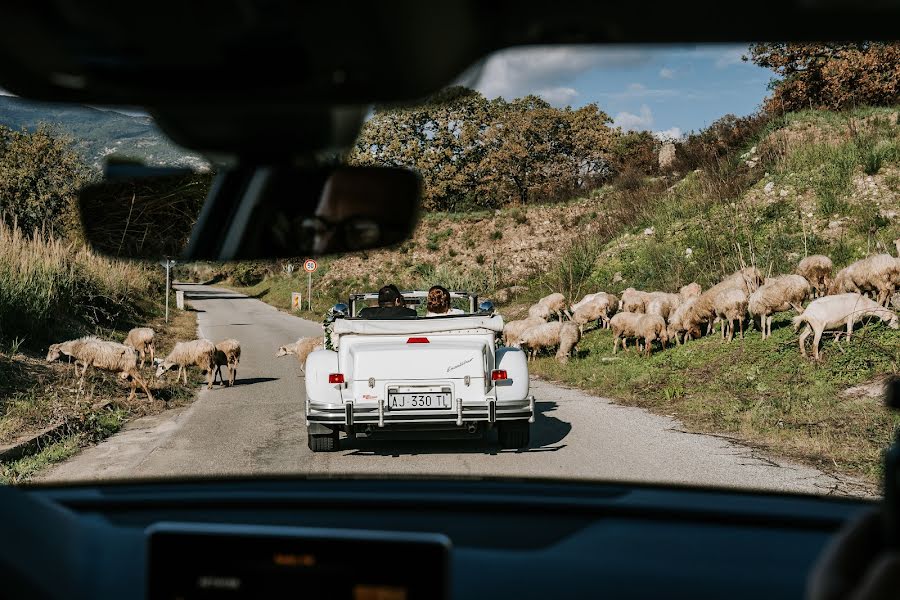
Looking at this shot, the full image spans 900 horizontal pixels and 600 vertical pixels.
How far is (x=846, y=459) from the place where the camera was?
8.90 meters

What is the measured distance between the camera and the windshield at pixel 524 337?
813 cm

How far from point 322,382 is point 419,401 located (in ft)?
3.29

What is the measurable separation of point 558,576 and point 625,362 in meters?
16.5

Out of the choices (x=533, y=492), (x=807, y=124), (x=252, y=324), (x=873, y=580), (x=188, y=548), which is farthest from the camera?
(x=252, y=324)

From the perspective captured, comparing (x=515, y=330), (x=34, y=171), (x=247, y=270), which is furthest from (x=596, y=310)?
(x=34, y=171)

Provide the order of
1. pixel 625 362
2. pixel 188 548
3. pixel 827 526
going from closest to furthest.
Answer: pixel 188 548, pixel 827 526, pixel 625 362

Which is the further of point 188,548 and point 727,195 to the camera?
point 727,195

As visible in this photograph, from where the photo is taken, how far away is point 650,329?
19.0m

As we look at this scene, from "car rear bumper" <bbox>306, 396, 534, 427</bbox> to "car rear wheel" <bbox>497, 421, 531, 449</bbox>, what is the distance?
0.34m

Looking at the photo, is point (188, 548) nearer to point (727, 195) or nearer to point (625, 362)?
point (625, 362)

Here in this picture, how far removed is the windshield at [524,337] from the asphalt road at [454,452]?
0.17ft

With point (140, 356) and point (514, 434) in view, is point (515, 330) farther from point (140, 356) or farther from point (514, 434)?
point (514, 434)

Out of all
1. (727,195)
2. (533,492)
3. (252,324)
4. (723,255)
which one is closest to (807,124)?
(727,195)

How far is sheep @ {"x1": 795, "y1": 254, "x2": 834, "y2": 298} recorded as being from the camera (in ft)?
62.9
